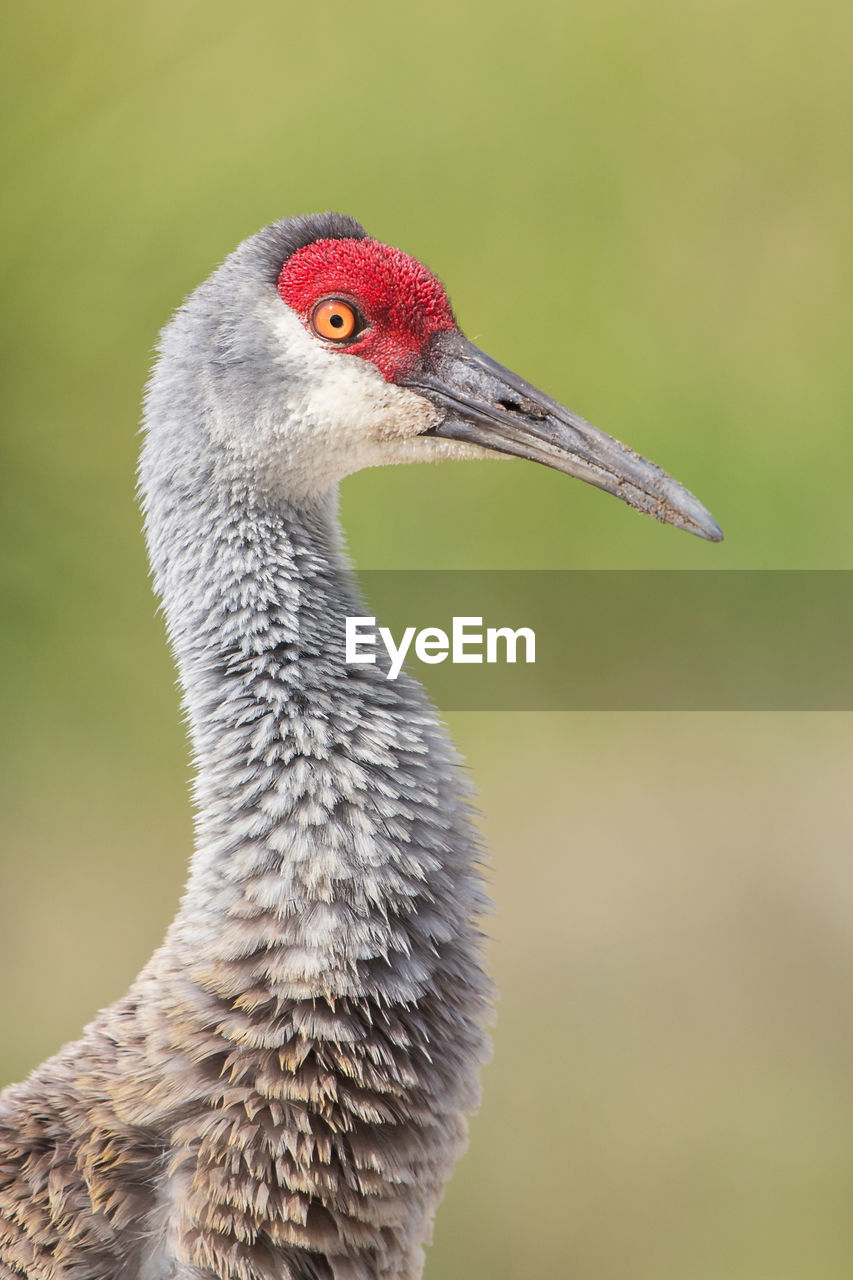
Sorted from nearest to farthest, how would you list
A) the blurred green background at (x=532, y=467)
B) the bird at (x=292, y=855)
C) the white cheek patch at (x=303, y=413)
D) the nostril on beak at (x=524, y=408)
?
the bird at (x=292, y=855), the white cheek patch at (x=303, y=413), the nostril on beak at (x=524, y=408), the blurred green background at (x=532, y=467)

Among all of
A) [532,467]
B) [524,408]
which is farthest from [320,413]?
[532,467]

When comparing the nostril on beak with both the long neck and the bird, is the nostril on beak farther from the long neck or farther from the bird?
the long neck

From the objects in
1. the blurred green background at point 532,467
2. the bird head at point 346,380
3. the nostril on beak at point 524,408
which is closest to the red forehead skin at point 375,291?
the bird head at point 346,380

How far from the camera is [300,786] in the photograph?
1662mm

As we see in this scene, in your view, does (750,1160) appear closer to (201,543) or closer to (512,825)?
(512,825)

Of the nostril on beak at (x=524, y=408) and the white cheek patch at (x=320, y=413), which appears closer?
the white cheek patch at (x=320, y=413)

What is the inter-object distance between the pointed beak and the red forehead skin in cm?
4

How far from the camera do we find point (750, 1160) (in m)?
3.69

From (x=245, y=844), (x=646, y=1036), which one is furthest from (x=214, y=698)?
(x=646, y=1036)

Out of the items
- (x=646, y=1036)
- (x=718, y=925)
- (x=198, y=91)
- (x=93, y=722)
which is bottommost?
(x=646, y=1036)

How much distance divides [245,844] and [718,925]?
278cm

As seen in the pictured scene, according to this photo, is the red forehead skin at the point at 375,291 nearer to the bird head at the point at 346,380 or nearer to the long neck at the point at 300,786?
the bird head at the point at 346,380

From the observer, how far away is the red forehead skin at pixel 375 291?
5.86ft

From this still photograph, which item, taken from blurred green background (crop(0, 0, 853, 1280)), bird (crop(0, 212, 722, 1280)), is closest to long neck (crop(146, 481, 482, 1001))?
bird (crop(0, 212, 722, 1280))
